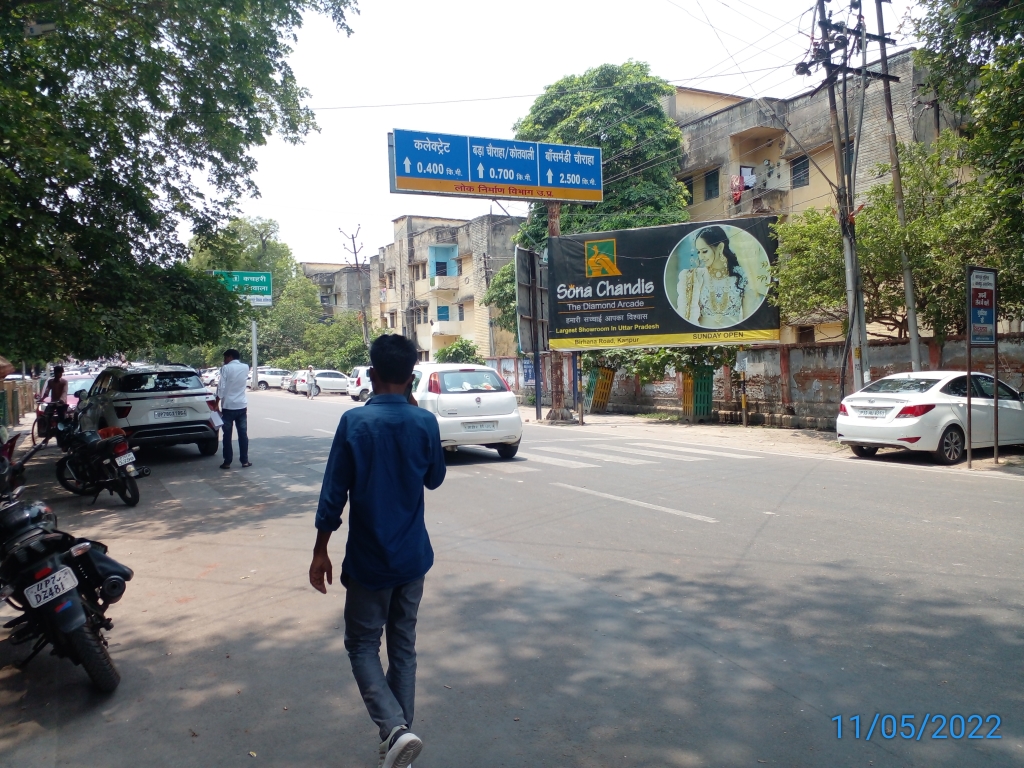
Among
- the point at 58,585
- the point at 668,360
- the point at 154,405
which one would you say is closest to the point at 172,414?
the point at 154,405

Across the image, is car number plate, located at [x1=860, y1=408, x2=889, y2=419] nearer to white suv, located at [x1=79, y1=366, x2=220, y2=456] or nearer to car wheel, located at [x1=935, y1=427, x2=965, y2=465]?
car wheel, located at [x1=935, y1=427, x2=965, y2=465]

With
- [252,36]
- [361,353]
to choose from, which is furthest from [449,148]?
[361,353]

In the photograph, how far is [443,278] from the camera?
4594 cm

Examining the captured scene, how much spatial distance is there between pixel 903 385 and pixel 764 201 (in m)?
18.2

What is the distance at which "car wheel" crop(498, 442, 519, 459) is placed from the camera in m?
12.8

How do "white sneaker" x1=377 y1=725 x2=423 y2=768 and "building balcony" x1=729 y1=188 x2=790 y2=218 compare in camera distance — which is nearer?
"white sneaker" x1=377 y1=725 x2=423 y2=768

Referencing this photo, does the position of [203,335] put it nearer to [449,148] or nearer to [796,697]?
[449,148]

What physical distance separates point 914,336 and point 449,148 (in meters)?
11.4

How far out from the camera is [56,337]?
12.4 meters

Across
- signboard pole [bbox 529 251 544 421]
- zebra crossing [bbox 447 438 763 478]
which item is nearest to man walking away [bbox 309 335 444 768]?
zebra crossing [bbox 447 438 763 478]

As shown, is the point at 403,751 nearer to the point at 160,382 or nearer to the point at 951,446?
the point at 951,446

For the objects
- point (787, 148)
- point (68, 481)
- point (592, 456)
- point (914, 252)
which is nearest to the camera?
point (68, 481)

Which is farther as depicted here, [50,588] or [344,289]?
[344,289]
